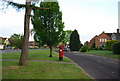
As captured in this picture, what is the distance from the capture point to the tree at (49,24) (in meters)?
22.1

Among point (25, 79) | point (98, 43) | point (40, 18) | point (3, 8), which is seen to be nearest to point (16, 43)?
point (98, 43)

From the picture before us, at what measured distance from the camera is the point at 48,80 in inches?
291

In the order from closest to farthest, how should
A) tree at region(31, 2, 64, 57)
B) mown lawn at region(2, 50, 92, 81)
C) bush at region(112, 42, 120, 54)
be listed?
mown lawn at region(2, 50, 92, 81) < tree at region(31, 2, 64, 57) < bush at region(112, 42, 120, 54)

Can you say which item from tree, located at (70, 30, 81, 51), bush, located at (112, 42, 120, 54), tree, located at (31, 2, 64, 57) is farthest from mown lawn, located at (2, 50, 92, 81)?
tree, located at (70, 30, 81, 51)

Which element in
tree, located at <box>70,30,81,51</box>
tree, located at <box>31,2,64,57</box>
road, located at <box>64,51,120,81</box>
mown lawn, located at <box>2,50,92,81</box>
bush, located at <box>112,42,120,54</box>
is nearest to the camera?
mown lawn, located at <box>2,50,92,81</box>

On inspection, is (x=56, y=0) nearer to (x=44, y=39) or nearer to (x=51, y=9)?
(x=51, y=9)

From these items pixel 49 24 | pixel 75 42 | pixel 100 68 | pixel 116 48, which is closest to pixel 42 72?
pixel 100 68

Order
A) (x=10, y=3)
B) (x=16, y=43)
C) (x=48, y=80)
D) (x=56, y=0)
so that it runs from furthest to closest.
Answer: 1. (x=16, y=43)
2. (x=56, y=0)
3. (x=10, y=3)
4. (x=48, y=80)

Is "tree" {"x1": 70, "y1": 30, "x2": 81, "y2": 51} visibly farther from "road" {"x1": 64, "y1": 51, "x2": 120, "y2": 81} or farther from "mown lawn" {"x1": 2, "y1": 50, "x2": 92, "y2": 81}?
"mown lawn" {"x1": 2, "y1": 50, "x2": 92, "y2": 81}

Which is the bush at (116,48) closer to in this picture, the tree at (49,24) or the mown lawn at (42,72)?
the tree at (49,24)

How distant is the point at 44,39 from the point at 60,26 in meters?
2.94

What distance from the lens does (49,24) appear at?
22.4m

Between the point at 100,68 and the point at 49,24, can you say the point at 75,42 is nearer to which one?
the point at 49,24

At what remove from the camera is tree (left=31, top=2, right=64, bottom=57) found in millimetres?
22078
